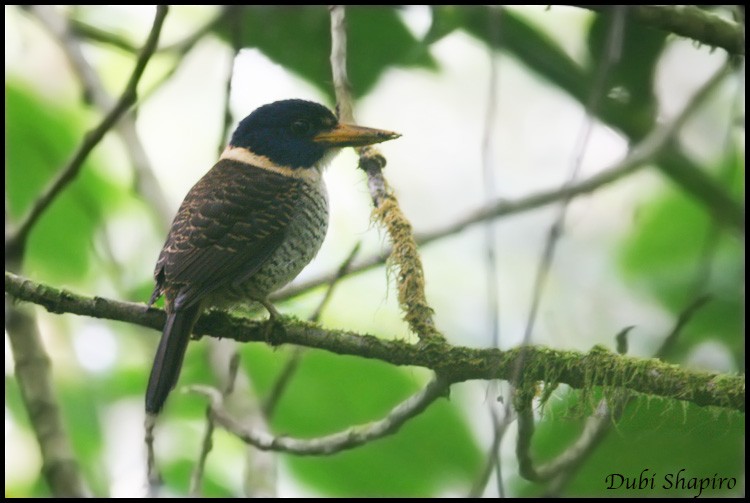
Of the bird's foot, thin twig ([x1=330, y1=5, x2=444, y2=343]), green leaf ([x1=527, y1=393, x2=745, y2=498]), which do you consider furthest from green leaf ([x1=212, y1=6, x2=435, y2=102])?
green leaf ([x1=527, y1=393, x2=745, y2=498])

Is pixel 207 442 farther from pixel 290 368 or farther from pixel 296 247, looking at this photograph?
pixel 296 247

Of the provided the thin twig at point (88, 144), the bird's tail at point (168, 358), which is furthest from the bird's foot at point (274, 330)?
the thin twig at point (88, 144)

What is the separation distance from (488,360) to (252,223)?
1.26 metres

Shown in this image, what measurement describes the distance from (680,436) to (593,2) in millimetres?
1286

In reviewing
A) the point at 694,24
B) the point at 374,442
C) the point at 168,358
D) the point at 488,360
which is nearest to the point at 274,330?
the point at 168,358

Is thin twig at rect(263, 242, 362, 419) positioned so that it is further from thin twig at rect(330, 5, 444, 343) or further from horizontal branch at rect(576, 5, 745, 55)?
horizontal branch at rect(576, 5, 745, 55)

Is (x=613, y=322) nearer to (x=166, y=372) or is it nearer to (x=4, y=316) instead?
(x=166, y=372)

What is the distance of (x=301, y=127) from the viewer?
13.1 feet

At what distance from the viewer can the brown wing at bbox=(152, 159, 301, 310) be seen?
3.21m

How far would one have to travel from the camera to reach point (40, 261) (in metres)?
3.69

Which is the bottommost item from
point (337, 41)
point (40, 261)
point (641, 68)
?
point (40, 261)

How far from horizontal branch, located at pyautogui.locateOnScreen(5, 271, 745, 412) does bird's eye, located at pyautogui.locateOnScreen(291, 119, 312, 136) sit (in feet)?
3.90

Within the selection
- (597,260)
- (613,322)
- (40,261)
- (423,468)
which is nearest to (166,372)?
(423,468)

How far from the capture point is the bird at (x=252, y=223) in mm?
3102
